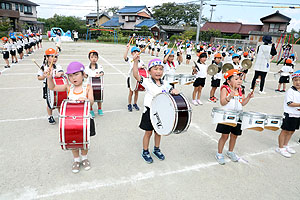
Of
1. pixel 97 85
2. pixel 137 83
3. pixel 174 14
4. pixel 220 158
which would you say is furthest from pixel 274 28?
pixel 97 85

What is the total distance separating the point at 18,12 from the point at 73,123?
46.2m

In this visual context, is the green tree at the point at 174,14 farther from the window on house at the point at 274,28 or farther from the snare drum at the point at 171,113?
the snare drum at the point at 171,113

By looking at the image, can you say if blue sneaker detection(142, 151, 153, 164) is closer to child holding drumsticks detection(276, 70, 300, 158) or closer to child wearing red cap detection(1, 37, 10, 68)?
child holding drumsticks detection(276, 70, 300, 158)

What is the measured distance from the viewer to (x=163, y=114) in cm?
299

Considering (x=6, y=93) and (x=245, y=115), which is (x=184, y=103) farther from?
(x=6, y=93)

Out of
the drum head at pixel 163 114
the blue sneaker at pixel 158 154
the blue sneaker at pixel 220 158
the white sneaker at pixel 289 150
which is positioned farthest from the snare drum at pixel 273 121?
the blue sneaker at pixel 158 154

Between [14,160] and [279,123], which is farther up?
[279,123]

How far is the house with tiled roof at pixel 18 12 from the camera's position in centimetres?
3644

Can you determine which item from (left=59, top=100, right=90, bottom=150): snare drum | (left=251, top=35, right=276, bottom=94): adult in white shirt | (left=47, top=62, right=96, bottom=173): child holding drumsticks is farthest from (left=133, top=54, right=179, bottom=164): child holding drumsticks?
(left=251, top=35, right=276, bottom=94): adult in white shirt

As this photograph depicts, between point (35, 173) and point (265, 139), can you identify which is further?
point (265, 139)

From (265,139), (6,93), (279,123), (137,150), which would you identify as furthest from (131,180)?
(6,93)

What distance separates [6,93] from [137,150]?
17.8ft

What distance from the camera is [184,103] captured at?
2.93 meters

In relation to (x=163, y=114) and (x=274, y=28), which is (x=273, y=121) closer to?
(x=163, y=114)
